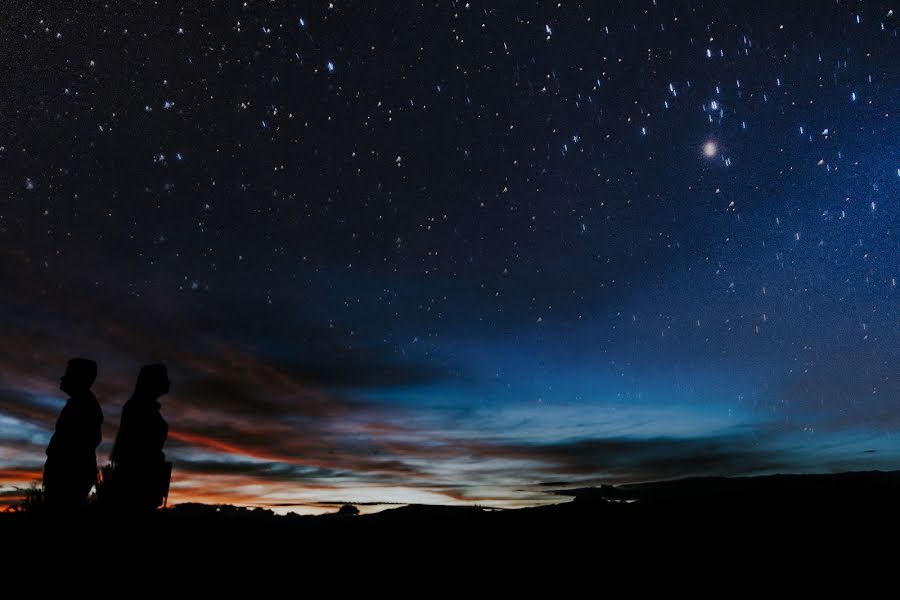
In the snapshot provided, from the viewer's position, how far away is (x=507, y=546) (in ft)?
27.9

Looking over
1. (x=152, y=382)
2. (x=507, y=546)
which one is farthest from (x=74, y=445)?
(x=507, y=546)

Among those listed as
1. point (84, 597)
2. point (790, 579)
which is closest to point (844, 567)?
point (790, 579)

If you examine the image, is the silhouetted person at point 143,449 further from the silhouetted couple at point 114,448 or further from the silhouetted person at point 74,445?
the silhouetted person at point 74,445

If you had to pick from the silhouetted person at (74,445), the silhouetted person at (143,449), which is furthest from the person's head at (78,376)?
the silhouetted person at (143,449)

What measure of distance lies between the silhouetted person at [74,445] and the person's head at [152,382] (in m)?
1.64

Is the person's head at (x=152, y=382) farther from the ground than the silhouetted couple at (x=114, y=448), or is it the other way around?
the person's head at (x=152, y=382)

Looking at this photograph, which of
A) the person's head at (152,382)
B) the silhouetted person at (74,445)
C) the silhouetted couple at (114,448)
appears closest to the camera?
the silhouetted person at (74,445)

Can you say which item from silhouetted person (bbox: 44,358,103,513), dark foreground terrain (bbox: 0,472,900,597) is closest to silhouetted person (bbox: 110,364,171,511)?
silhouetted person (bbox: 44,358,103,513)

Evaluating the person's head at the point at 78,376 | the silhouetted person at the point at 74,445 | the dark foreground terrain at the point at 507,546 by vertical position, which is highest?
the person's head at the point at 78,376

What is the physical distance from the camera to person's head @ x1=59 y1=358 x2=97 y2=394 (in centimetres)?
1427

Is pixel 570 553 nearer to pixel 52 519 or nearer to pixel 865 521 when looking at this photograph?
pixel 865 521

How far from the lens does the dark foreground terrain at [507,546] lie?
715 cm

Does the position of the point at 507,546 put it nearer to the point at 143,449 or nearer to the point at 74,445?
the point at 74,445

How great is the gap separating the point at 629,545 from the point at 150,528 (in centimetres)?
752
